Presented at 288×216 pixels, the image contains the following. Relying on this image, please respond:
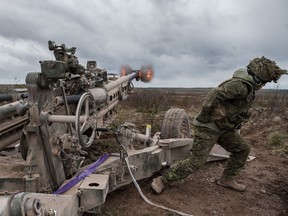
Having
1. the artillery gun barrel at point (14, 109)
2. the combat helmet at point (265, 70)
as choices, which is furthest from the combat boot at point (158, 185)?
the artillery gun barrel at point (14, 109)

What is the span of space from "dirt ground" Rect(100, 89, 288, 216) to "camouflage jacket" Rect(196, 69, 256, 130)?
3.18 ft

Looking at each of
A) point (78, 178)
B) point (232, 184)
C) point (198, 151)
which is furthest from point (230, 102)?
point (78, 178)

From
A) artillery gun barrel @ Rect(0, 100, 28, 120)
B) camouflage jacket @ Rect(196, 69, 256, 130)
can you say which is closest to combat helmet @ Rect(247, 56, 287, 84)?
camouflage jacket @ Rect(196, 69, 256, 130)

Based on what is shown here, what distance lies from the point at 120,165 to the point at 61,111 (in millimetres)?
942

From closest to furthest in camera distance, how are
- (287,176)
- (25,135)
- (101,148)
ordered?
(25,135), (287,176), (101,148)

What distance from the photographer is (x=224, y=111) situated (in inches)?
177

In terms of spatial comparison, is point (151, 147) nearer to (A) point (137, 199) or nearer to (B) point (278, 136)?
(A) point (137, 199)

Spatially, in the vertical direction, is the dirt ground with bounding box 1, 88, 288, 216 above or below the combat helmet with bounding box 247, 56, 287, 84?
below

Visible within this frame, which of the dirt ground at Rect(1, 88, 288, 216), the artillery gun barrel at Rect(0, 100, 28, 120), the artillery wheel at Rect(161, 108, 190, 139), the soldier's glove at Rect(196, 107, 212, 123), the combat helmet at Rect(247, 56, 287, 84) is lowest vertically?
the dirt ground at Rect(1, 88, 288, 216)

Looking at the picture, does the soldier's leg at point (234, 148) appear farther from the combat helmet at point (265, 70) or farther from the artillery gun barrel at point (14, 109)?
the artillery gun barrel at point (14, 109)

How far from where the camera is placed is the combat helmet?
4.39 m

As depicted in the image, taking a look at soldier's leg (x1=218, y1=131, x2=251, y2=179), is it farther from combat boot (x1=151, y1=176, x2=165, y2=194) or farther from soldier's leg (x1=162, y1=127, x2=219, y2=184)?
combat boot (x1=151, y1=176, x2=165, y2=194)

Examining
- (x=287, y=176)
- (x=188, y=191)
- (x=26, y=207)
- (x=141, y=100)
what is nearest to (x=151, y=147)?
(x=188, y=191)

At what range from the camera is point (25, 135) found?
3568 millimetres
